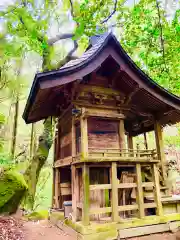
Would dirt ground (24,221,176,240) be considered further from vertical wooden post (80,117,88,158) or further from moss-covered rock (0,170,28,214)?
vertical wooden post (80,117,88,158)

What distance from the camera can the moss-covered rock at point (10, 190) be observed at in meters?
6.96

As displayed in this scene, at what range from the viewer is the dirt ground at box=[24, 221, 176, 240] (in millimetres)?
5938

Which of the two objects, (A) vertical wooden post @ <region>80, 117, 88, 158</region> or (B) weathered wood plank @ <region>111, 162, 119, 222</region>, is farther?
(A) vertical wooden post @ <region>80, 117, 88, 158</region>

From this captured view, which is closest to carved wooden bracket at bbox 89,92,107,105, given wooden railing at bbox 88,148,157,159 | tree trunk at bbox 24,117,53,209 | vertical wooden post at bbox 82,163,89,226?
wooden railing at bbox 88,148,157,159

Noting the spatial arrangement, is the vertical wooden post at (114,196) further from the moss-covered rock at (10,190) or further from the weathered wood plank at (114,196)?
the moss-covered rock at (10,190)

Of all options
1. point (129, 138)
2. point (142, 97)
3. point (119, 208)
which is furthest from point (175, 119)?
point (119, 208)

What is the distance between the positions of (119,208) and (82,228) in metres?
1.26

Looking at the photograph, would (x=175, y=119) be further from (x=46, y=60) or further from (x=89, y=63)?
(x=46, y=60)

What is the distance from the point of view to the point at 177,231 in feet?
21.1

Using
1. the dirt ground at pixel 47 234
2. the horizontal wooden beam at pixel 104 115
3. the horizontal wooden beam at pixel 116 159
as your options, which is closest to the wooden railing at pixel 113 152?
the horizontal wooden beam at pixel 116 159

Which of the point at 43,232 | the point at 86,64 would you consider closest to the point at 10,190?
the point at 43,232

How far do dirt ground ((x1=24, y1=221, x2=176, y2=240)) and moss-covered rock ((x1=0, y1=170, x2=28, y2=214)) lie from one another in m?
0.92

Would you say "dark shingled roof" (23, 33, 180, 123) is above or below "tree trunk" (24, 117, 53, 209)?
above

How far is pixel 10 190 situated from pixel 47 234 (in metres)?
1.96
